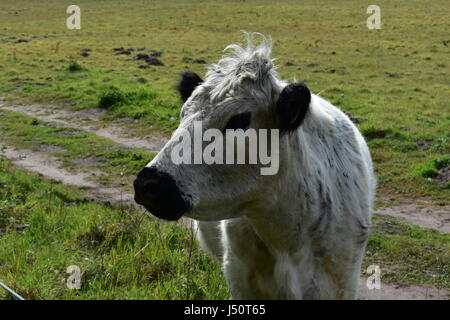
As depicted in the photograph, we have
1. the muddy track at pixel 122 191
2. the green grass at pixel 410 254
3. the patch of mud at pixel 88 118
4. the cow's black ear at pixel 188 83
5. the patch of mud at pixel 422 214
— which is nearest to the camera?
the cow's black ear at pixel 188 83

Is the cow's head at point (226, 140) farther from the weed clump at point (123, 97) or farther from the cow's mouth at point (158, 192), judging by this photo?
the weed clump at point (123, 97)

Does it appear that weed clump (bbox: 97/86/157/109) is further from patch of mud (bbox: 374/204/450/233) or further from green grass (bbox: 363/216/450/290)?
green grass (bbox: 363/216/450/290)

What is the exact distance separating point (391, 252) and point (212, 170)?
4.85 metres

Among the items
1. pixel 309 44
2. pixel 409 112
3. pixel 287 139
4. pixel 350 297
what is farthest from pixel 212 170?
pixel 309 44

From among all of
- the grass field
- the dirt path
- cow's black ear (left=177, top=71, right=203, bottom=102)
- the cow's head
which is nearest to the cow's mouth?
the cow's head

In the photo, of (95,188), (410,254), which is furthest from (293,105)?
(95,188)

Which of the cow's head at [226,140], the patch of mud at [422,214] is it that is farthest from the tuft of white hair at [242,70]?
the patch of mud at [422,214]

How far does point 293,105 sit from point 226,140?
0.48 m

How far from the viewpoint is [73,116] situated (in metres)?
16.8

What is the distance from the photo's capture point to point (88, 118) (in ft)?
53.7

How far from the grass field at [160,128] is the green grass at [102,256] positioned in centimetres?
2

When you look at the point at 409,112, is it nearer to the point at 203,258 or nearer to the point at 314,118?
the point at 203,258

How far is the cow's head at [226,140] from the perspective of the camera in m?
3.41

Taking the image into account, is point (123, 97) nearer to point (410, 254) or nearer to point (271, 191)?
point (410, 254)
